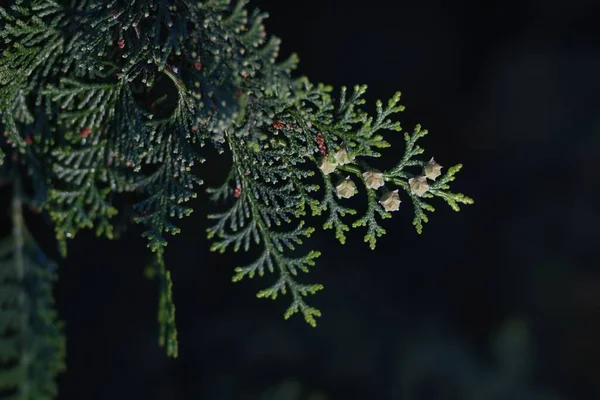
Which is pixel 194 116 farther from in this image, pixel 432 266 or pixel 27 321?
pixel 432 266

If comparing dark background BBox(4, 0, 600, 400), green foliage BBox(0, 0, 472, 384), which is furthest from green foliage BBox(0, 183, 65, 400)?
green foliage BBox(0, 0, 472, 384)

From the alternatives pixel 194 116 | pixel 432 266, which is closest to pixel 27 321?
pixel 194 116

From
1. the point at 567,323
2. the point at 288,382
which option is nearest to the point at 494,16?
the point at 567,323

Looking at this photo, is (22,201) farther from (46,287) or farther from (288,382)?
(288,382)

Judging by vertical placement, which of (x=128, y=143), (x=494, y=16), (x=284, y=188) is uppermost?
(x=494, y=16)

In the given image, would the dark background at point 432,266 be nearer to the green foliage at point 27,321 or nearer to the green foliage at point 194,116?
the green foliage at point 27,321

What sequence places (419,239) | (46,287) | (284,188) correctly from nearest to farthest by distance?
(284,188), (46,287), (419,239)

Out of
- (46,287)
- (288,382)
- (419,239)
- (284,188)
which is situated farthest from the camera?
(419,239)
